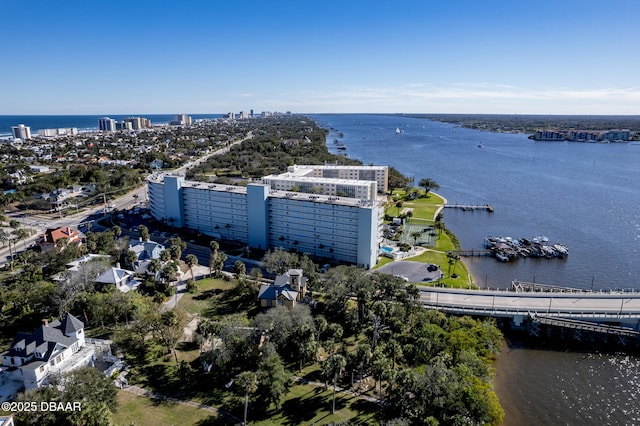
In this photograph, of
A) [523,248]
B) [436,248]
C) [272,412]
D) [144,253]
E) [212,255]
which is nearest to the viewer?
[272,412]

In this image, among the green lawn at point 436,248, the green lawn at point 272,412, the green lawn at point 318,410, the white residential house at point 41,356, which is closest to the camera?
the green lawn at point 272,412

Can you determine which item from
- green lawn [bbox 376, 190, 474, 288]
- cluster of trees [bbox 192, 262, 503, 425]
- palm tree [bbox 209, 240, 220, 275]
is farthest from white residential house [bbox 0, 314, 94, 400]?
green lawn [bbox 376, 190, 474, 288]

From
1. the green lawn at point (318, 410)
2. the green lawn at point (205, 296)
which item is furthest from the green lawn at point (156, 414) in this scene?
the green lawn at point (205, 296)

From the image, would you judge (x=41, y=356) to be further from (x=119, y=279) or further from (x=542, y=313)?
(x=542, y=313)

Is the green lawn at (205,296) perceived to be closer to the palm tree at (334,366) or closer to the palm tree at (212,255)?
the palm tree at (212,255)

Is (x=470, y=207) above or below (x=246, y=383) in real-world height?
above

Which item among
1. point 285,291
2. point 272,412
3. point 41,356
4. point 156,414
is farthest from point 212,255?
point 272,412
